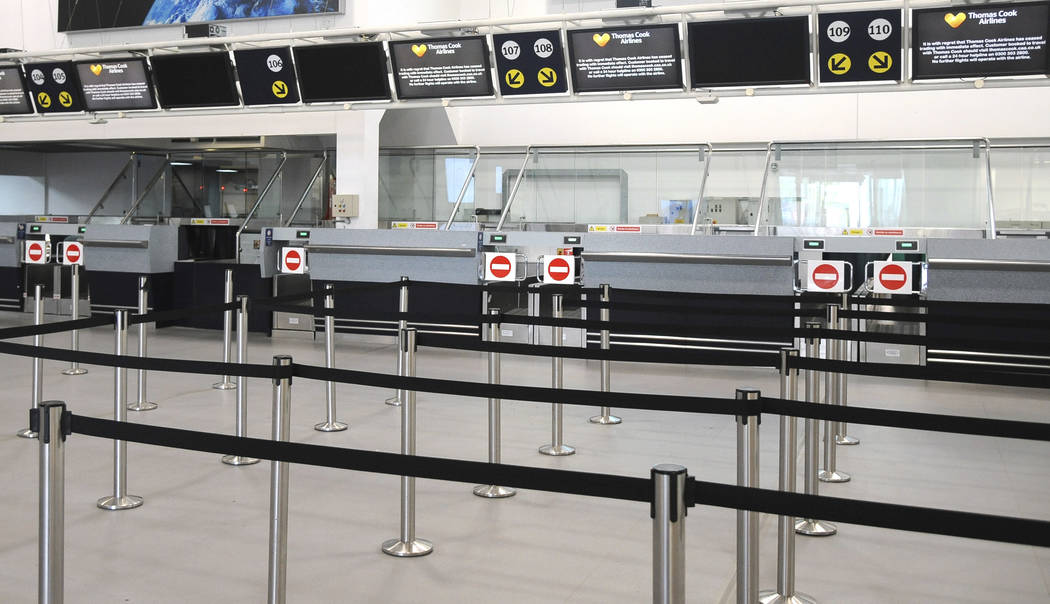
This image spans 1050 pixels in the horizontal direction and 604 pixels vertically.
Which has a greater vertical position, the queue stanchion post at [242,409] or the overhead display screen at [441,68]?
the overhead display screen at [441,68]

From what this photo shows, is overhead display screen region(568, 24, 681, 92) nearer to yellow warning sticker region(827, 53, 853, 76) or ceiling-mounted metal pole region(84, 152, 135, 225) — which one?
Answer: yellow warning sticker region(827, 53, 853, 76)

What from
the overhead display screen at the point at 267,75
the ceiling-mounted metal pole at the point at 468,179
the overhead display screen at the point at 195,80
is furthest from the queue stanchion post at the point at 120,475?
the ceiling-mounted metal pole at the point at 468,179

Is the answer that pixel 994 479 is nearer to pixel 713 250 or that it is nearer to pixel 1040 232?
pixel 713 250

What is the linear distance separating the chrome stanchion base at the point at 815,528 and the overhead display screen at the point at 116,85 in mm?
9121

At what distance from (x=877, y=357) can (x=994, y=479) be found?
402cm

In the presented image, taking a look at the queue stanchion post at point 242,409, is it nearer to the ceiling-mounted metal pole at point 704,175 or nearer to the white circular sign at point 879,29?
the white circular sign at point 879,29

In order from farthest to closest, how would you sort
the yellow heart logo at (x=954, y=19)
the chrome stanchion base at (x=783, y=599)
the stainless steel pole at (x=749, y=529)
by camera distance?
the yellow heart logo at (x=954, y=19) < the chrome stanchion base at (x=783, y=599) < the stainless steel pole at (x=749, y=529)

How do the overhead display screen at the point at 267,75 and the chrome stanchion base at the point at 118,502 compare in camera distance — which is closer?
the chrome stanchion base at the point at 118,502

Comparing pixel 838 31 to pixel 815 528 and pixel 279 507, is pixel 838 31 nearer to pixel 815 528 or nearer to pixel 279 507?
pixel 815 528

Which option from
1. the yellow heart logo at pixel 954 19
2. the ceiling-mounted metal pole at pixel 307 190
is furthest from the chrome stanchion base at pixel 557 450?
the ceiling-mounted metal pole at pixel 307 190

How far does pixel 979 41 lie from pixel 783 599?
6.08 m

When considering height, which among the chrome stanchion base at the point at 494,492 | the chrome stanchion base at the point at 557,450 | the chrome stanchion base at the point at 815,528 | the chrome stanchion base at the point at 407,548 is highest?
the chrome stanchion base at the point at 557,450

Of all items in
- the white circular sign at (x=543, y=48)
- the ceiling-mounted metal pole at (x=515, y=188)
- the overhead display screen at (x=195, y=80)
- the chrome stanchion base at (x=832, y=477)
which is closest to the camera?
the chrome stanchion base at (x=832, y=477)

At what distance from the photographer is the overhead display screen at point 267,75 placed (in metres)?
10.4
